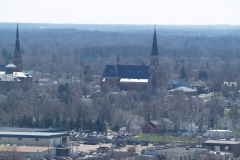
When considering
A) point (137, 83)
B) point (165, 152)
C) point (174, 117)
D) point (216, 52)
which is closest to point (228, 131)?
point (174, 117)

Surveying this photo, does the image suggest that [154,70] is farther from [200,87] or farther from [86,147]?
[86,147]

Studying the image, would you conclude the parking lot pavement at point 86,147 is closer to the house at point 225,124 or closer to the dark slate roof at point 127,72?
the house at point 225,124

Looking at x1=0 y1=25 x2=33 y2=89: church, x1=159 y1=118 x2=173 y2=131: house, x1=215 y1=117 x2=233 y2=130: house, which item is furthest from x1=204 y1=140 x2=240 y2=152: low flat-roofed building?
x1=0 y1=25 x2=33 y2=89: church

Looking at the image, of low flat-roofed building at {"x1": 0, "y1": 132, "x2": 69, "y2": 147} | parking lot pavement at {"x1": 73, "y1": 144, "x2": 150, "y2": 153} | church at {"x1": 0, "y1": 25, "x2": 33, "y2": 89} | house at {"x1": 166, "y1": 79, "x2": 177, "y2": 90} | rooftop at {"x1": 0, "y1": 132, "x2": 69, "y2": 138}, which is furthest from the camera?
house at {"x1": 166, "y1": 79, "x2": 177, "y2": 90}

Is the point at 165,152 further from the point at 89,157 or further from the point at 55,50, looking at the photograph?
the point at 55,50

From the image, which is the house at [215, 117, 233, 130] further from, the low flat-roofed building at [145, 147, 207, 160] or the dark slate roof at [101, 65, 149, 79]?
the dark slate roof at [101, 65, 149, 79]

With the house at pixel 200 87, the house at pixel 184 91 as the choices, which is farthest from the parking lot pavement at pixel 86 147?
the house at pixel 200 87
